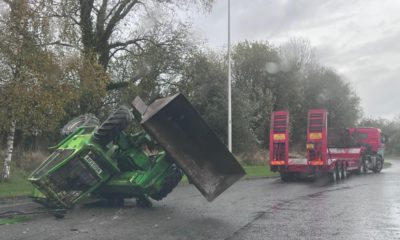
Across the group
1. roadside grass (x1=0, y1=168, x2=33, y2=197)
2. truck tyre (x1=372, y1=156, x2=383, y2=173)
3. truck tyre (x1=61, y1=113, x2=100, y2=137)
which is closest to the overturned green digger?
truck tyre (x1=61, y1=113, x2=100, y2=137)

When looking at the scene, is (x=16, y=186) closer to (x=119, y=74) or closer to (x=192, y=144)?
(x=192, y=144)

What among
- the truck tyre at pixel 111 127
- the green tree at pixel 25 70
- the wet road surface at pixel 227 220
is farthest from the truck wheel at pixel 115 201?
the green tree at pixel 25 70

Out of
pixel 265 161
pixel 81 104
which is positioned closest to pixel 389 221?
pixel 81 104

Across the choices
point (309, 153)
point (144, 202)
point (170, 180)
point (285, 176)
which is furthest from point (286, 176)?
point (170, 180)

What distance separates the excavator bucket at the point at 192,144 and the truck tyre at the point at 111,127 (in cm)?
43

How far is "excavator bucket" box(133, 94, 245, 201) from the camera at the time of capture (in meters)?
10.5

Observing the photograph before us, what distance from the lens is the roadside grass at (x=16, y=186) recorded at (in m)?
14.3

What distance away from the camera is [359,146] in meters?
28.0

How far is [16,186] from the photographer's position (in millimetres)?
16453

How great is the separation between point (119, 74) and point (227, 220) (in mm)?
19570

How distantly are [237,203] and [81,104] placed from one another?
42.1 feet

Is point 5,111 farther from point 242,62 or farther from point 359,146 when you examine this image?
point 242,62

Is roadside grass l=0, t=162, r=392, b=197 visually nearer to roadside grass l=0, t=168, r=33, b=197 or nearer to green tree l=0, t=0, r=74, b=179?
roadside grass l=0, t=168, r=33, b=197

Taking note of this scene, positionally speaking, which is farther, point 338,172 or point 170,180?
point 338,172
